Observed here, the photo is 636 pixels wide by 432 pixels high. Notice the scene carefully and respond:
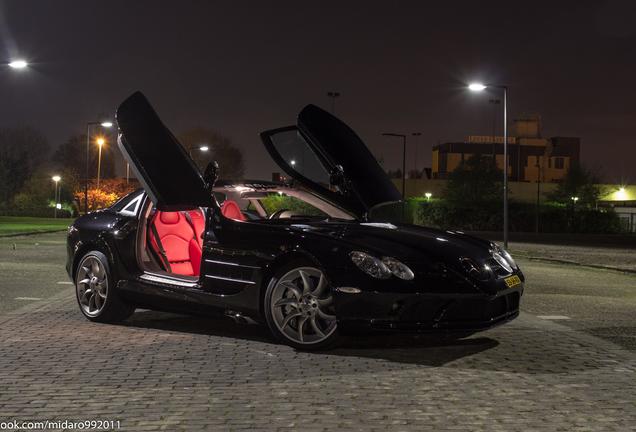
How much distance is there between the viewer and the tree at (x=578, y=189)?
70.1 meters

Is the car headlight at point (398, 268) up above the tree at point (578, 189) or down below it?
below

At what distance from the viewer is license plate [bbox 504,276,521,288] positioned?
6.88m

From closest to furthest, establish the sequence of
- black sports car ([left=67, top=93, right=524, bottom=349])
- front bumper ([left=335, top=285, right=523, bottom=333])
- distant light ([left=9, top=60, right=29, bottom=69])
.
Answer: front bumper ([left=335, top=285, right=523, bottom=333]), black sports car ([left=67, top=93, right=524, bottom=349]), distant light ([left=9, top=60, right=29, bottom=69])

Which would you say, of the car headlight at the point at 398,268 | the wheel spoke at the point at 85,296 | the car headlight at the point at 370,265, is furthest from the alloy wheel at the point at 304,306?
the wheel spoke at the point at 85,296

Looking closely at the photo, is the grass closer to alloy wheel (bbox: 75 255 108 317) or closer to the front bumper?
alloy wheel (bbox: 75 255 108 317)

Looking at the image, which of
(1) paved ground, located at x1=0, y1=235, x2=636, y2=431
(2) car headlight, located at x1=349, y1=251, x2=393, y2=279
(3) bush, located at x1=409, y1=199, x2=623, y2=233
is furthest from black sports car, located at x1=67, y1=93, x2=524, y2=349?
(3) bush, located at x1=409, y1=199, x2=623, y2=233

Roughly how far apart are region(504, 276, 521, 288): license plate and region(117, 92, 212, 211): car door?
278cm

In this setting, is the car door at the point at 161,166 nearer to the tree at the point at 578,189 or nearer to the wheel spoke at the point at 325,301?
the wheel spoke at the point at 325,301

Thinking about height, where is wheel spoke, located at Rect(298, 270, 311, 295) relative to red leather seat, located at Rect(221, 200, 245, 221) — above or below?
below

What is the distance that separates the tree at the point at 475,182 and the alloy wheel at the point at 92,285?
55.7 m

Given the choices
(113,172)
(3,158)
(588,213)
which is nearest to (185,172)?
(588,213)

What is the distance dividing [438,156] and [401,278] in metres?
110

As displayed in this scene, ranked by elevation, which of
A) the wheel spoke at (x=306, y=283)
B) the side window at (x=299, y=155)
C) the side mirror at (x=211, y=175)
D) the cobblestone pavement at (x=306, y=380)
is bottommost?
the cobblestone pavement at (x=306, y=380)

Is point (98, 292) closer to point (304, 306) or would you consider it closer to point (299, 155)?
point (299, 155)
